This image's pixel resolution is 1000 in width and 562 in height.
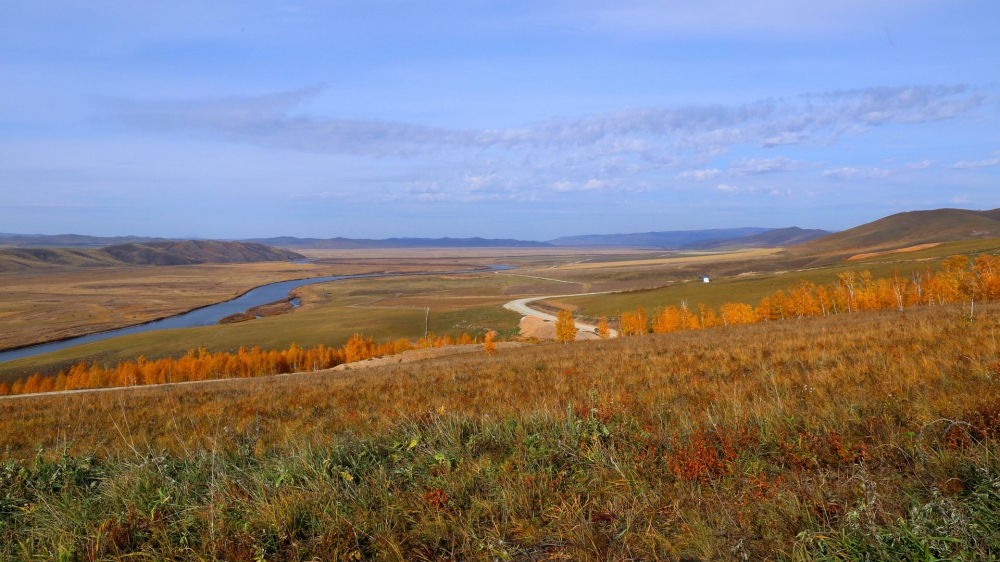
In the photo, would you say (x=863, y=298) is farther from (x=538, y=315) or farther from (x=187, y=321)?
(x=187, y=321)

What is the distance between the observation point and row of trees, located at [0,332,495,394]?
5412 cm

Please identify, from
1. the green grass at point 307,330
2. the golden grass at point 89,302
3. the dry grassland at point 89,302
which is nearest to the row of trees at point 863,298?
the green grass at point 307,330

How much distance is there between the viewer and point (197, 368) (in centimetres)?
5978

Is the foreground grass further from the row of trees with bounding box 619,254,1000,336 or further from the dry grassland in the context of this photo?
the dry grassland

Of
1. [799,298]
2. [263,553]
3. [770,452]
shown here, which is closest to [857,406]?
[770,452]

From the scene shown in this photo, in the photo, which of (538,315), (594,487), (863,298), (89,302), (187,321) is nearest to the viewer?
(594,487)

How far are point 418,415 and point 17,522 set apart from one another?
3694 millimetres

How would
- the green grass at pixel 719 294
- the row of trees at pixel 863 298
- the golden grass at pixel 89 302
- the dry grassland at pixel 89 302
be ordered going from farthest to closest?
the golden grass at pixel 89 302
the dry grassland at pixel 89 302
the green grass at pixel 719 294
the row of trees at pixel 863 298

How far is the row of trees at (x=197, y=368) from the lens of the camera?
5412 centimetres

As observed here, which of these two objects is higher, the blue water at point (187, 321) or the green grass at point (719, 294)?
the green grass at point (719, 294)

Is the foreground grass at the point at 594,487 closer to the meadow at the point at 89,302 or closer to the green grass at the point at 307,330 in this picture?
the green grass at the point at 307,330

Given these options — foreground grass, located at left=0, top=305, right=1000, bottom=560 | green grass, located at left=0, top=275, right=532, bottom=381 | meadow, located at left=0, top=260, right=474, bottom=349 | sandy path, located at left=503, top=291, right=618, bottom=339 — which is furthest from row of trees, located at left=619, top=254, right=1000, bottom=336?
meadow, located at left=0, top=260, right=474, bottom=349

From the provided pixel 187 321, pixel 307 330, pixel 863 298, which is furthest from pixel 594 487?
pixel 187 321

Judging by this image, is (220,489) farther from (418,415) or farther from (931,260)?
(931,260)
